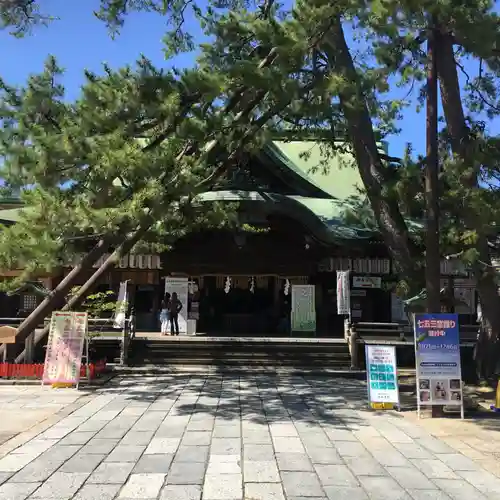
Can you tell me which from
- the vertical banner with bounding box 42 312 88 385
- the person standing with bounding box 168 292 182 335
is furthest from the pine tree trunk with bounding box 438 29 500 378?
the person standing with bounding box 168 292 182 335

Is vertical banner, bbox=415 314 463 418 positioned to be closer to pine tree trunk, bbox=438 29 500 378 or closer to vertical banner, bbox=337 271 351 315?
pine tree trunk, bbox=438 29 500 378

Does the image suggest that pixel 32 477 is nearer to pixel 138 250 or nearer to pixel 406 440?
pixel 406 440

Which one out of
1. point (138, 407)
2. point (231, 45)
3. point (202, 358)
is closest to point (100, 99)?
point (231, 45)

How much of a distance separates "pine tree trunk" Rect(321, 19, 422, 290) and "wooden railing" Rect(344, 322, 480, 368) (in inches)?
168

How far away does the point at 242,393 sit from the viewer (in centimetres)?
1062

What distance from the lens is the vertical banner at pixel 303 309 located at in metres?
17.5

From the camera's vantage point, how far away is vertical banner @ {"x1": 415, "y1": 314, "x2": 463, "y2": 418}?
29.3ft

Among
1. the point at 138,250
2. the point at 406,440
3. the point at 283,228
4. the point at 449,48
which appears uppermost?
the point at 449,48

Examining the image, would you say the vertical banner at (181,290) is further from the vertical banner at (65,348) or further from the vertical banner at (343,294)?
the vertical banner at (65,348)

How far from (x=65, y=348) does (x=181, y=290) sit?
659cm

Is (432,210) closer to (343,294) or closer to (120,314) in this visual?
(343,294)

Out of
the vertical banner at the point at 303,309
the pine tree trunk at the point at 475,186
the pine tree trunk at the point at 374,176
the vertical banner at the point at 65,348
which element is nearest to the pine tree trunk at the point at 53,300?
the vertical banner at the point at 65,348

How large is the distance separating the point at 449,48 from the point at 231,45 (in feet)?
15.1

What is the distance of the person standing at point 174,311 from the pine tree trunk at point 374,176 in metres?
8.33
